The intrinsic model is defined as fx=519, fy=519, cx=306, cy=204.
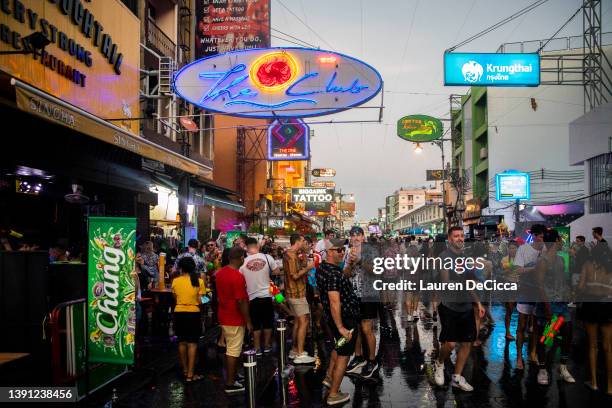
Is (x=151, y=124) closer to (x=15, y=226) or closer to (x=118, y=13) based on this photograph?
(x=118, y=13)

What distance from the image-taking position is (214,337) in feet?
35.3

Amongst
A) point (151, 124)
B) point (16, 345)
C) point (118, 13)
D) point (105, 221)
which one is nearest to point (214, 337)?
point (16, 345)

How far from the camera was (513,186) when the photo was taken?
36000 millimetres

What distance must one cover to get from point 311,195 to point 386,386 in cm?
3371

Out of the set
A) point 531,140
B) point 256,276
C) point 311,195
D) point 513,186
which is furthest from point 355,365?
point 531,140

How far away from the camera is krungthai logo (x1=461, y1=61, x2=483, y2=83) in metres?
16.2

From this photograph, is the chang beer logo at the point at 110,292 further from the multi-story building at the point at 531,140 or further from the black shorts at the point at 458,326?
the multi-story building at the point at 531,140

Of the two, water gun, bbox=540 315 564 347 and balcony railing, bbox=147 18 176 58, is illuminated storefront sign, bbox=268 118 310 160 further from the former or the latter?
water gun, bbox=540 315 564 347

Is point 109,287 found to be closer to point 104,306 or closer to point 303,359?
point 104,306

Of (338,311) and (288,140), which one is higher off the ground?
(288,140)

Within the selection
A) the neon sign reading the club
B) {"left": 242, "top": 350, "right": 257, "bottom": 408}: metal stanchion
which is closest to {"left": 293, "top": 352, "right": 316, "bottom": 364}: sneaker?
{"left": 242, "top": 350, "right": 257, "bottom": 408}: metal stanchion

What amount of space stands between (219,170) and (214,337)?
905 inches

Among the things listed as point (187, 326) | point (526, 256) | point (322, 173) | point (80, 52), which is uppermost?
point (322, 173)

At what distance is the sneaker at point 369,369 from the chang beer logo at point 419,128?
58.0 ft
